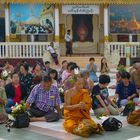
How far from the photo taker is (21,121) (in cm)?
932

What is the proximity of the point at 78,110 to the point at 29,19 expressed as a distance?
664 inches

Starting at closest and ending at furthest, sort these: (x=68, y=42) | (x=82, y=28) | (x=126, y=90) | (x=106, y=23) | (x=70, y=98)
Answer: (x=70, y=98)
(x=126, y=90)
(x=106, y=23)
(x=68, y=42)
(x=82, y=28)

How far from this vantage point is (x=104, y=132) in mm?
8930

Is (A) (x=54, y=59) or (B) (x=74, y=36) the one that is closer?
(A) (x=54, y=59)

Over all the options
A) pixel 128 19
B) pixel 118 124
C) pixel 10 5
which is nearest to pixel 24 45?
pixel 10 5

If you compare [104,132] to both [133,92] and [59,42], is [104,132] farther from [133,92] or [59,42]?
[59,42]

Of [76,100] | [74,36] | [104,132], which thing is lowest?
[104,132]

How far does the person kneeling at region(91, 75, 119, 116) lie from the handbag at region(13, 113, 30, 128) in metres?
1.85

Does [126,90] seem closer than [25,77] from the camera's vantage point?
Yes

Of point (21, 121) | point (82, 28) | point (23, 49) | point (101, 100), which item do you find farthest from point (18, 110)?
point (82, 28)

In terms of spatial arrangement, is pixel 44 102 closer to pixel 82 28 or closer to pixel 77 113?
pixel 77 113

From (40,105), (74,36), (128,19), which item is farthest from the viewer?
(74,36)

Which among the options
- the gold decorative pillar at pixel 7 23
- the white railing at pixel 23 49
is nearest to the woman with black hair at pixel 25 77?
the white railing at pixel 23 49

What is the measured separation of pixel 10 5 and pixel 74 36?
453 cm
